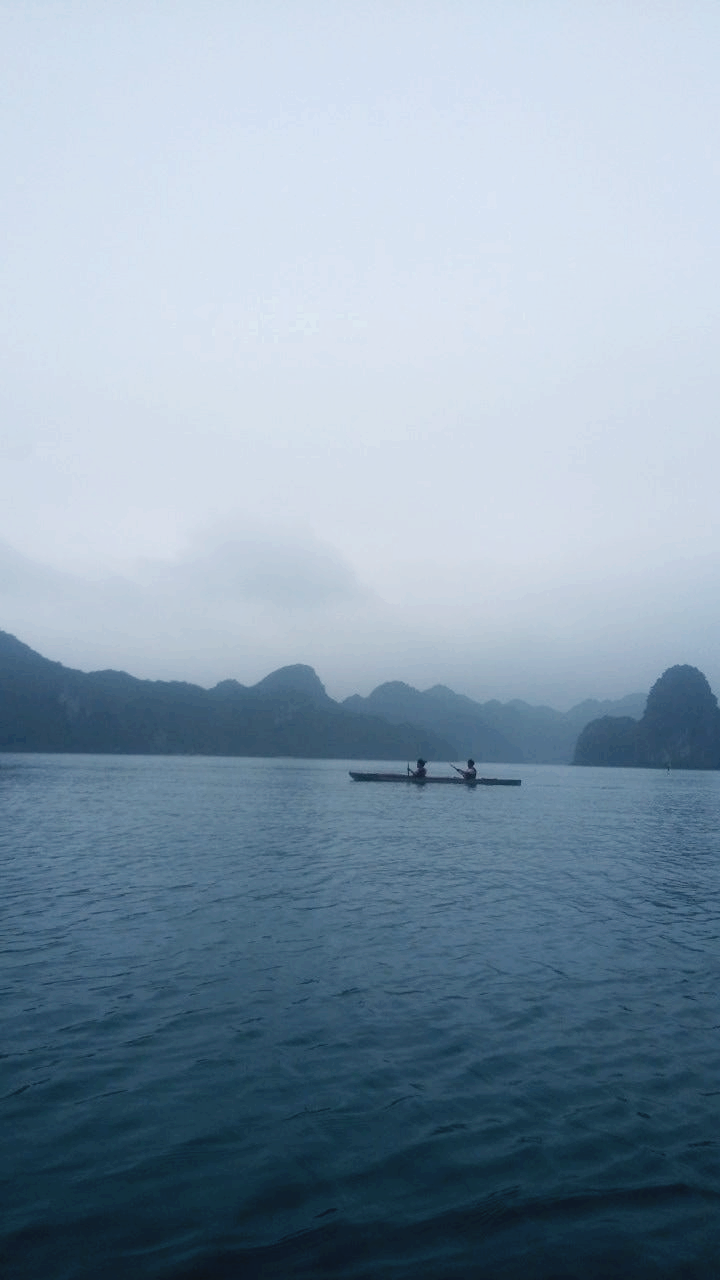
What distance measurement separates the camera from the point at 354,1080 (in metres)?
12.1

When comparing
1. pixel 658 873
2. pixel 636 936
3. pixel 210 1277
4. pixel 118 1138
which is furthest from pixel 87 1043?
pixel 658 873

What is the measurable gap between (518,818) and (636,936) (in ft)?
123

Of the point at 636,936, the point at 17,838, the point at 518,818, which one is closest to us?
the point at 636,936

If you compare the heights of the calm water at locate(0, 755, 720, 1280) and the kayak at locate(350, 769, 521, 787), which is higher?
the kayak at locate(350, 769, 521, 787)

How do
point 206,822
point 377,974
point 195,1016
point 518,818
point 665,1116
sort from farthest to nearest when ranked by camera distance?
point 518,818
point 206,822
point 377,974
point 195,1016
point 665,1116

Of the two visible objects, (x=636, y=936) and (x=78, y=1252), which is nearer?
(x=78, y=1252)

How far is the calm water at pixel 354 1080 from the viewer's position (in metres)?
8.46

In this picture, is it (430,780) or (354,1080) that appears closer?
(354,1080)

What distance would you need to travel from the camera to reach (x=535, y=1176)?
9.66 m

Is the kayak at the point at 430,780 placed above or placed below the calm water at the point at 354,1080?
above

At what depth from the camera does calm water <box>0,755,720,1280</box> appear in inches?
333

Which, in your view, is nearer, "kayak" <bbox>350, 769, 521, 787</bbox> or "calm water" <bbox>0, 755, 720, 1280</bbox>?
"calm water" <bbox>0, 755, 720, 1280</bbox>

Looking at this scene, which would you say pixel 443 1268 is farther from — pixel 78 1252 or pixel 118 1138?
pixel 118 1138

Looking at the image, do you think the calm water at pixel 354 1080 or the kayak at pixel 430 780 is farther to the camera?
the kayak at pixel 430 780
